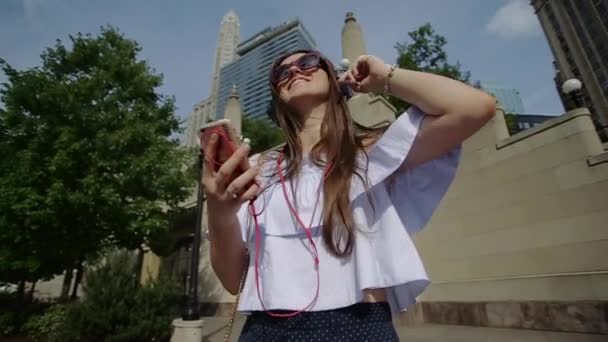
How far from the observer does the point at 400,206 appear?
1231mm

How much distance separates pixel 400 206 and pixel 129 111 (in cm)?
1191

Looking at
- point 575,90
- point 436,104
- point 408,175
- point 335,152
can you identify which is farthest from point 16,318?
point 575,90

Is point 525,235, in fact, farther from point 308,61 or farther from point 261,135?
point 261,135

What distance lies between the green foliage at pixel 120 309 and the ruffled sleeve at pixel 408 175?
23.9ft

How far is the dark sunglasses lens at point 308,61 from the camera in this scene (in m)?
1.54

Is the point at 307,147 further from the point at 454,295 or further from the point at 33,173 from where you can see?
the point at 33,173

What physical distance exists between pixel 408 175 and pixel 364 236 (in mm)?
314

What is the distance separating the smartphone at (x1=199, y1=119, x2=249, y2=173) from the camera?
1.02 m

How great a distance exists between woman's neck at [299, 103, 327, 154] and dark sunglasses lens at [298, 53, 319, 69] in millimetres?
219

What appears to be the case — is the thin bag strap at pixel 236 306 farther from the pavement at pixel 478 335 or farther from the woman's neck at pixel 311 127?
the pavement at pixel 478 335

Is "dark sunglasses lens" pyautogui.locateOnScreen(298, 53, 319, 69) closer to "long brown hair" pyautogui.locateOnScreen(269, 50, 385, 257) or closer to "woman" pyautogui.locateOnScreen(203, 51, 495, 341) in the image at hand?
"long brown hair" pyautogui.locateOnScreen(269, 50, 385, 257)

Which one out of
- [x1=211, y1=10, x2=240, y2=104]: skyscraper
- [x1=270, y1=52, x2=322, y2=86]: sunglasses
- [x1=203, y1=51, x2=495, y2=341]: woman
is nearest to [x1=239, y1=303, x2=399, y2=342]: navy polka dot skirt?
[x1=203, y1=51, x2=495, y2=341]: woman

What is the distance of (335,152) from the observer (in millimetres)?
1259

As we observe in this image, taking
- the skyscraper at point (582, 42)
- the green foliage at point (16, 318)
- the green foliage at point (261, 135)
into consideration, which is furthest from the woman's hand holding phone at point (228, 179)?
the skyscraper at point (582, 42)
